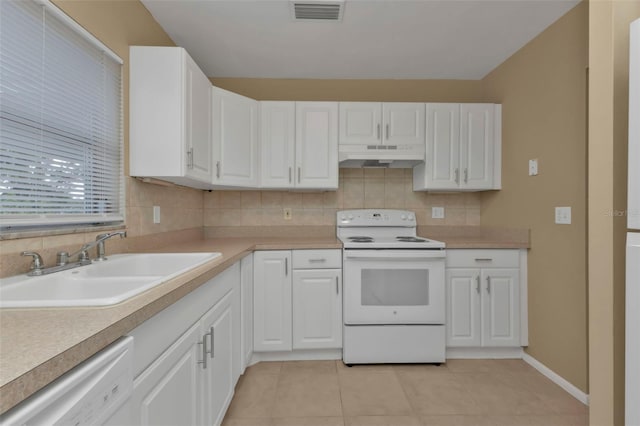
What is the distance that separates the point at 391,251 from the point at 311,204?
0.95 metres

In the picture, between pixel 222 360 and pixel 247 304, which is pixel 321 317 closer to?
pixel 247 304

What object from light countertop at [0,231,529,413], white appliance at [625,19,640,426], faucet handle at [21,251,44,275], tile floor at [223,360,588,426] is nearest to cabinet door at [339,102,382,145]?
white appliance at [625,19,640,426]

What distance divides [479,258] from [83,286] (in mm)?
2434

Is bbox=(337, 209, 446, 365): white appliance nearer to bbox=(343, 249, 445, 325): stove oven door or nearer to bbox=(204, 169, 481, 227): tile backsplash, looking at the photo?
bbox=(343, 249, 445, 325): stove oven door

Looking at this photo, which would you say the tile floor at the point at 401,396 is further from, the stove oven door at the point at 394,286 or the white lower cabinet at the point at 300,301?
the stove oven door at the point at 394,286

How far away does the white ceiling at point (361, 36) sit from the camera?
185 centimetres

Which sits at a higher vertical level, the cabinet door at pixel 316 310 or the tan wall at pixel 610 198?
the tan wall at pixel 610 198

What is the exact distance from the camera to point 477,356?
2.31m

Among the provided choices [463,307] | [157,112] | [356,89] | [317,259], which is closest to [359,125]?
[356,89]

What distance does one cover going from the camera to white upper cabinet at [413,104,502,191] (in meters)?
2.54

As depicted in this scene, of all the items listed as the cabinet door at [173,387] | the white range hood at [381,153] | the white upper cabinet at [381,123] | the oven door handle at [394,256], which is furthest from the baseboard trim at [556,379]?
the cabinet door at [173,387]

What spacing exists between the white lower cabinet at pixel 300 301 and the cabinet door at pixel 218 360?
563mm

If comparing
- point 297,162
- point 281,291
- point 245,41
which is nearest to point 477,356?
point 281,291

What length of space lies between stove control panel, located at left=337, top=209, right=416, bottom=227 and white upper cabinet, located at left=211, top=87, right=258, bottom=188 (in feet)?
2.88
